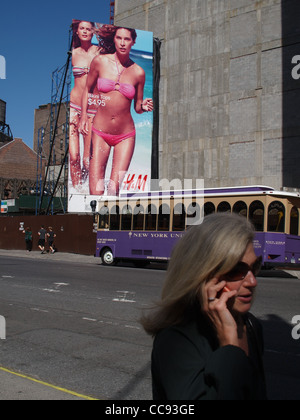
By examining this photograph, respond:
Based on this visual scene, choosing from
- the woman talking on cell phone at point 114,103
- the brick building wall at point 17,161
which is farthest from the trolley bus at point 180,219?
the brick building wall at point 17,161

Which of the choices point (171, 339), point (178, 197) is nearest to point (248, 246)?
point (171, 339)

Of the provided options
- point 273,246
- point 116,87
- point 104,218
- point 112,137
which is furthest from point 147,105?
point 273,246

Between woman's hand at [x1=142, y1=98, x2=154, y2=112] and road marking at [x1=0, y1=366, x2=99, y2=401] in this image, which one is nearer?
road marking at [x1=0, y1=366, x2=99, y2=401]

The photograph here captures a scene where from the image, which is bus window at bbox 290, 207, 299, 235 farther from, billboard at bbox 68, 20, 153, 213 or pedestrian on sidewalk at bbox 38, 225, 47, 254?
billboard at bbox 68, 20, 153, 213

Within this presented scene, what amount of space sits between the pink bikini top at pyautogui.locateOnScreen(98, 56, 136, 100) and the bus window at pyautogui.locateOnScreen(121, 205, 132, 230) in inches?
738

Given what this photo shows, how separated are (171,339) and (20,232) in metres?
37.3

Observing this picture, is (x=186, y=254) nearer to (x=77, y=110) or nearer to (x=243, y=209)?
(x=243, y=209)

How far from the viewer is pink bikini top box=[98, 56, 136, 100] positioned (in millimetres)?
39000

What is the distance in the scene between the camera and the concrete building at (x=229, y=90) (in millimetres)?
33438

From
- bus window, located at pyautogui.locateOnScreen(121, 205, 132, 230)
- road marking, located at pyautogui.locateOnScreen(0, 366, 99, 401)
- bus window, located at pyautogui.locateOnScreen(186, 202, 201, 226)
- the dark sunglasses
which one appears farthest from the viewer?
bus window, located at pyautogui.locateOnScreen(121, 205, 132, 230)

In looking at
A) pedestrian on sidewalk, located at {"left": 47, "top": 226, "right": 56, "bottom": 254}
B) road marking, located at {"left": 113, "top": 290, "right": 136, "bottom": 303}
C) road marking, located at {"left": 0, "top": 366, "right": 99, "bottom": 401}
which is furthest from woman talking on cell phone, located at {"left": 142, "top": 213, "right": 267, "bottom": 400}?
pedestrian on sidewalk, located at {"left": 47, "top": 226, "right": 56, "bottom": 254}

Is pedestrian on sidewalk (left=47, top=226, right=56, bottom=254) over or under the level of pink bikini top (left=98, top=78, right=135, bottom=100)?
under

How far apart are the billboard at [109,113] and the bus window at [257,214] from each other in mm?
20165

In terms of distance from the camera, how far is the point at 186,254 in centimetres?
194
